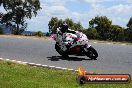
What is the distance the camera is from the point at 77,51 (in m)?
16.9

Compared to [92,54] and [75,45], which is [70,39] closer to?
[75,45]

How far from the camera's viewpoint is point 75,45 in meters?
16.9

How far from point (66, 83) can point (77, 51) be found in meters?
6.71

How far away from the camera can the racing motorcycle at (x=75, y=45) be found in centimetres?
1678

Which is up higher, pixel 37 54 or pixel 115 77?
pixel 115 77

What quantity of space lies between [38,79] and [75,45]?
640cm

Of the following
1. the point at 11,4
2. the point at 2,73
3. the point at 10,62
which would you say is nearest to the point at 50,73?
the point at 2,73

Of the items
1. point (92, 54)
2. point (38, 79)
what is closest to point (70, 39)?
point (92, 54)

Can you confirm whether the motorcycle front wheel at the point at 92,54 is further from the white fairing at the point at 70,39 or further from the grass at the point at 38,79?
the grass at the point at 38,79

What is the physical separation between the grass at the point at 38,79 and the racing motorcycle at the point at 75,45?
13.5ft

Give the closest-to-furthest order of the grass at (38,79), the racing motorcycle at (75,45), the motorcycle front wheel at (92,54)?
1. the grass at (38,79)
2. the motorcycle front wheel at (92,54)
3. the racing motorcycle at (75,45)

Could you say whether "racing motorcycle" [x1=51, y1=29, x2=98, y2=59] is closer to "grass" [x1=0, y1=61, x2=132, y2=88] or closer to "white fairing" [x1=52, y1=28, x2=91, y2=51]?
"white fairing" [x1=52, y1=28, x2=91, y2=51]

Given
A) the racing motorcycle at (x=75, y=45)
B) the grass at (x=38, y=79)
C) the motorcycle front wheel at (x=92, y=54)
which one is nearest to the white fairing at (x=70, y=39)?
the racing motorcycle at (x=75, y=45)

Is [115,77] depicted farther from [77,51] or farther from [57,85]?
[77,51]
